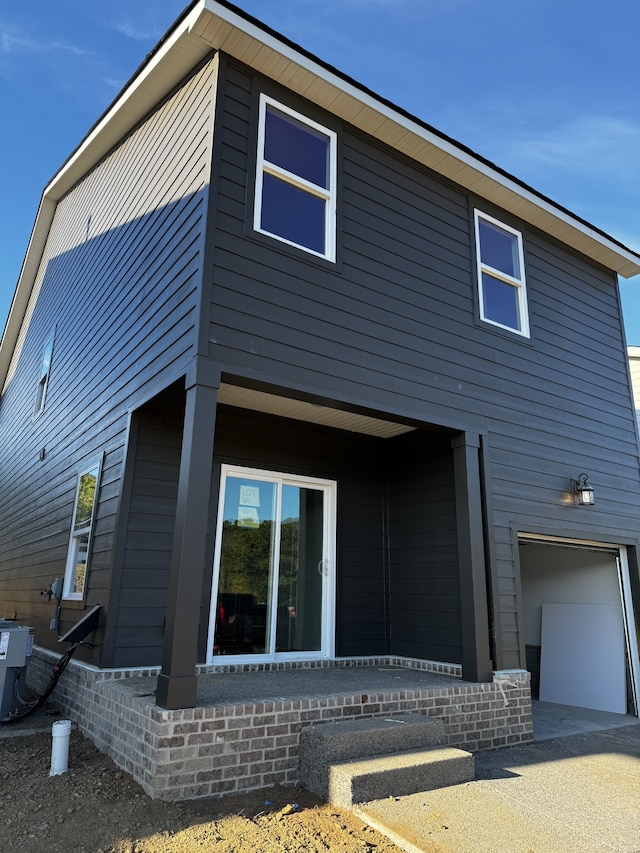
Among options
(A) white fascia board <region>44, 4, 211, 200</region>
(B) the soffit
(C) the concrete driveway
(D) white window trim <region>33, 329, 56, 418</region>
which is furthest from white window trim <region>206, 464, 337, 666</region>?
(D) white window trim <region>33, 329, 56, 418</region>

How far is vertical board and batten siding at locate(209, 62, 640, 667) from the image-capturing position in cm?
444

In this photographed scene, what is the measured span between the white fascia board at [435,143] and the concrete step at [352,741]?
196 inches

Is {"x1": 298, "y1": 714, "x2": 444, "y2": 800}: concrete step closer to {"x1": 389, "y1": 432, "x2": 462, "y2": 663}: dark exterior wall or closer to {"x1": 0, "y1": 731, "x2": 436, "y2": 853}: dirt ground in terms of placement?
{"x1": 0, "y1": 731, "x2": 436, "y2": 853}: dirt ground

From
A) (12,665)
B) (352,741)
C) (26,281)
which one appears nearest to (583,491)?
(352,741)

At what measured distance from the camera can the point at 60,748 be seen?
3.74m

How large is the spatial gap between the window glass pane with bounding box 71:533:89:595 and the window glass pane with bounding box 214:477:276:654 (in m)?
1.46

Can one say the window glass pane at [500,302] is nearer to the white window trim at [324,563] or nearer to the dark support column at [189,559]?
the white window trim at [324,563]

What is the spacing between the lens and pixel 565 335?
→ 7.20m

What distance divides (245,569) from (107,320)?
325 cm

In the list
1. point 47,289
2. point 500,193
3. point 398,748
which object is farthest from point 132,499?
point 47,289

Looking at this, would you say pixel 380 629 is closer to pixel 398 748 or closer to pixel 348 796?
pixel 398 748

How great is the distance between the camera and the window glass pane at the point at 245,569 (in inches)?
208

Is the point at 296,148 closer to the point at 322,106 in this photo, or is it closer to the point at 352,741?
the point at 322,106

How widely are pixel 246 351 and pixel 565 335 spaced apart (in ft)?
15.5
